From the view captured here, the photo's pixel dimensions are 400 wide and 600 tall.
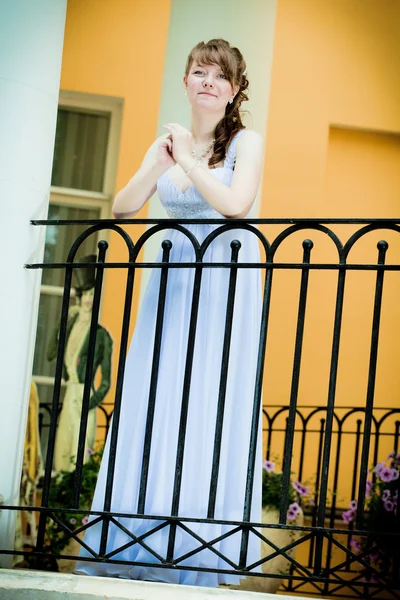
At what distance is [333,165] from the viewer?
7.29 meters

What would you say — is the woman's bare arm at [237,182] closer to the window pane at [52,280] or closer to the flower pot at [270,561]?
the flower pot at [270,561]

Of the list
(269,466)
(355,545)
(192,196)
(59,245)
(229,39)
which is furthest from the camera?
(59,245)

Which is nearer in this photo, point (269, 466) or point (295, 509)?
point (295, 509)

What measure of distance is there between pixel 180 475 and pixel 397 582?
2.16 ft

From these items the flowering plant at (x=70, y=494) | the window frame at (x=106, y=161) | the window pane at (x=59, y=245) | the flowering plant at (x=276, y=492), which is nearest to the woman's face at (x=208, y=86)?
the flowering plant at (x=276, y=492)

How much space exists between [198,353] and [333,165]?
4.52m

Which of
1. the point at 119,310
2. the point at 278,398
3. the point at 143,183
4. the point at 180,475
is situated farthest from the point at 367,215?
the point at 180,475

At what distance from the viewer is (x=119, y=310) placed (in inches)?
276

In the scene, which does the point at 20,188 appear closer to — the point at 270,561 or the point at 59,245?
the point at 270,561

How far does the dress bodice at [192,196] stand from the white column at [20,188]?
0.40 meters

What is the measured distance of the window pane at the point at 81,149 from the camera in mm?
7242

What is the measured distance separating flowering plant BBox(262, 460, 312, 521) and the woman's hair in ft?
7.16

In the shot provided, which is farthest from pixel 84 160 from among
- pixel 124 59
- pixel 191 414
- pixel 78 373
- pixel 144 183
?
pixel 191 414

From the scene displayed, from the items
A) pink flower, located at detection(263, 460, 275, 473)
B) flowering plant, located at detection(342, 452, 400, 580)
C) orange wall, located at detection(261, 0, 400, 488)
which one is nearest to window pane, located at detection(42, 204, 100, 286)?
orange wall, located at detection(261, 0, 400, 488)
